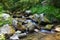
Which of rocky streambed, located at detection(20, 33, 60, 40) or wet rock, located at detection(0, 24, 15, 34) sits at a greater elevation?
wet rock, located at detection(0, 24, 15, 34)

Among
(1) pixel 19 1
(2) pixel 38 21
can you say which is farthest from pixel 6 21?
(1) pixel 19 1

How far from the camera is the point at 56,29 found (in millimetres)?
10555

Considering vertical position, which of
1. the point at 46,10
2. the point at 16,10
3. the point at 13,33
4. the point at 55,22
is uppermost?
the point at 16,10

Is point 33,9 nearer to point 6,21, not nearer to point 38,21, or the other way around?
point 38,21

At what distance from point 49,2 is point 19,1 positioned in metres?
3.00

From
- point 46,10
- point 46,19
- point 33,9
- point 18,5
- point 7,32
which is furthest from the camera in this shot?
point 18,5

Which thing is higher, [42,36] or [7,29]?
[7,29]

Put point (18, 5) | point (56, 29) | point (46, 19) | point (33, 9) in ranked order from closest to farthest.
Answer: point (56, 29) → point (46, 19) → point (33, 9) → point (18, 5)

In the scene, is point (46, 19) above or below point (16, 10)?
below

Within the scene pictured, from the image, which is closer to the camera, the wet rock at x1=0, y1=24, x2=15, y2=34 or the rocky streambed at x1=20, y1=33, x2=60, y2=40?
the rocky streambed at x1=20, y1=33, x2=60, y2=40

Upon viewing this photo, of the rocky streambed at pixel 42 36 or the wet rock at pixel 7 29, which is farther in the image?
the wet rock at pixel 7 29

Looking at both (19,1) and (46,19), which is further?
(19,1)

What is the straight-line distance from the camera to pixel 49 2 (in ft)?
45.2

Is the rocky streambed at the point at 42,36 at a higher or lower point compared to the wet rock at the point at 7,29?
lower
